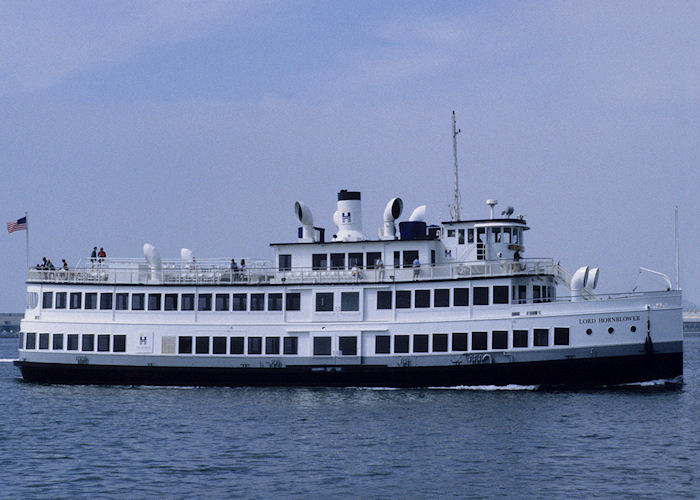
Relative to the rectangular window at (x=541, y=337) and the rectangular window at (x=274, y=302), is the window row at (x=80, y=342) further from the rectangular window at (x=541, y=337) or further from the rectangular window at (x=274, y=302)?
the rectangular window at (x=541, y=337)

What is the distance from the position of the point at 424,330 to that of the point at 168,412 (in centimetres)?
1205

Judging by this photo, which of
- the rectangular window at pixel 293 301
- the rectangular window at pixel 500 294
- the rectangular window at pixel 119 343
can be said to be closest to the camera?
the rectangular window at pixel 500 294

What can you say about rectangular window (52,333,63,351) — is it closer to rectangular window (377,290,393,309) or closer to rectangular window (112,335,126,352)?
rectangular window (112,335,126,352)

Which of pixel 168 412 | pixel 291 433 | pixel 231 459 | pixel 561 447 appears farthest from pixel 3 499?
pixel 561 447

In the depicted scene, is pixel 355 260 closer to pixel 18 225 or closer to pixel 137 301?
pixel 137 301

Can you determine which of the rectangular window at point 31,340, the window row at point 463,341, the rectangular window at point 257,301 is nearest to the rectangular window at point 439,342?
the window row at point 463,341

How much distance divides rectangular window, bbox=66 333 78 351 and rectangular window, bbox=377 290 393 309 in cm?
1533

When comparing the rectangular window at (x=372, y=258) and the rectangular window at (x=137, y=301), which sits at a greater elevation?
the rectangular window at (x=372, y=258)

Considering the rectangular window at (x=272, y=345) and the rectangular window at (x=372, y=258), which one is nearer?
the rectangular window at (x=272, y=345)

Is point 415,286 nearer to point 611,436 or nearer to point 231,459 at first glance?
point 611,436

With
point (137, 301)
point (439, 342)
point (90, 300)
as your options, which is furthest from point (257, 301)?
point (439, 342)

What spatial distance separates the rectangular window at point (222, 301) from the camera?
44.6 m

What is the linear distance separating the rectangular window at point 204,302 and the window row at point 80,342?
413 centimetres

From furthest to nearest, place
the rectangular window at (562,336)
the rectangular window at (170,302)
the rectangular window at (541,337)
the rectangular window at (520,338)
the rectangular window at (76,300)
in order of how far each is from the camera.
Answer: the rectangular window at (76,300), the rectangular window at (170,302), the rectangular window at (520,338), the rectangular window at (541,337), the rectangular window at (562,336)
